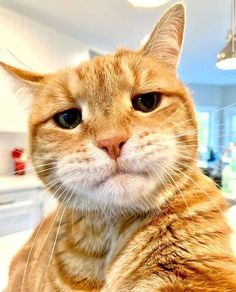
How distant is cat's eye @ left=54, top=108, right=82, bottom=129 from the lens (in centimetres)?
52

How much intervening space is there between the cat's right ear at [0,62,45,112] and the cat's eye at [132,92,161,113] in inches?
7.9

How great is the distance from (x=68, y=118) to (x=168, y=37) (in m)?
0.25

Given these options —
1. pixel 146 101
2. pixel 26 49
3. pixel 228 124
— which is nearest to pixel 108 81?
pixel 146 101

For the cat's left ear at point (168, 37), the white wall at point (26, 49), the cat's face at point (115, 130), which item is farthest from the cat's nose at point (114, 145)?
the white wall at point (26, 49)

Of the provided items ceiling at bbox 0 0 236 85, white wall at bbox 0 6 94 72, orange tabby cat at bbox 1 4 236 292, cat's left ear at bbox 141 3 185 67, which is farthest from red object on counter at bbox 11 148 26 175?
ceiling at bbox 0 0 236 85

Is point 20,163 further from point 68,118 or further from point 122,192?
point 122,192

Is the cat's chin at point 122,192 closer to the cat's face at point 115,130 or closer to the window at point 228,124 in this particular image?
the cat's face at point 115,130

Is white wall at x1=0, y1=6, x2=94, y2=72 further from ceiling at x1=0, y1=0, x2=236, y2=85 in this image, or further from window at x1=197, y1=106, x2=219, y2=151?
window at x1=197, y1=106, x2=219, y2=151

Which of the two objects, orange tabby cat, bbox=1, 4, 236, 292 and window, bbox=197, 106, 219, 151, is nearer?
orange tabby cat, bbox=1, 4, 236, 292

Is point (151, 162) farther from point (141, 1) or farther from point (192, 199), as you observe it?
point (141, 1)

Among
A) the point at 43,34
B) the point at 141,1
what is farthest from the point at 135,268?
the point at 43,34

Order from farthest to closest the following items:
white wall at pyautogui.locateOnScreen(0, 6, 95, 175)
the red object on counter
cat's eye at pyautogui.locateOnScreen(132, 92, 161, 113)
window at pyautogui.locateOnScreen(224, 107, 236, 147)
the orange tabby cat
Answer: white wall at pyautogui.locateOnScreen(0, 6, 95, 175)
window at pyautogui.locateOnScreen(224, 107, 236, 147)
the red object on counter
cat's eye at pyautogui.locateOnScreen(132, 92, 161, 113)
the orange tabby cat

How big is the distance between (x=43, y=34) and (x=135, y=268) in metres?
2.13

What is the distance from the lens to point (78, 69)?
0.57 m
